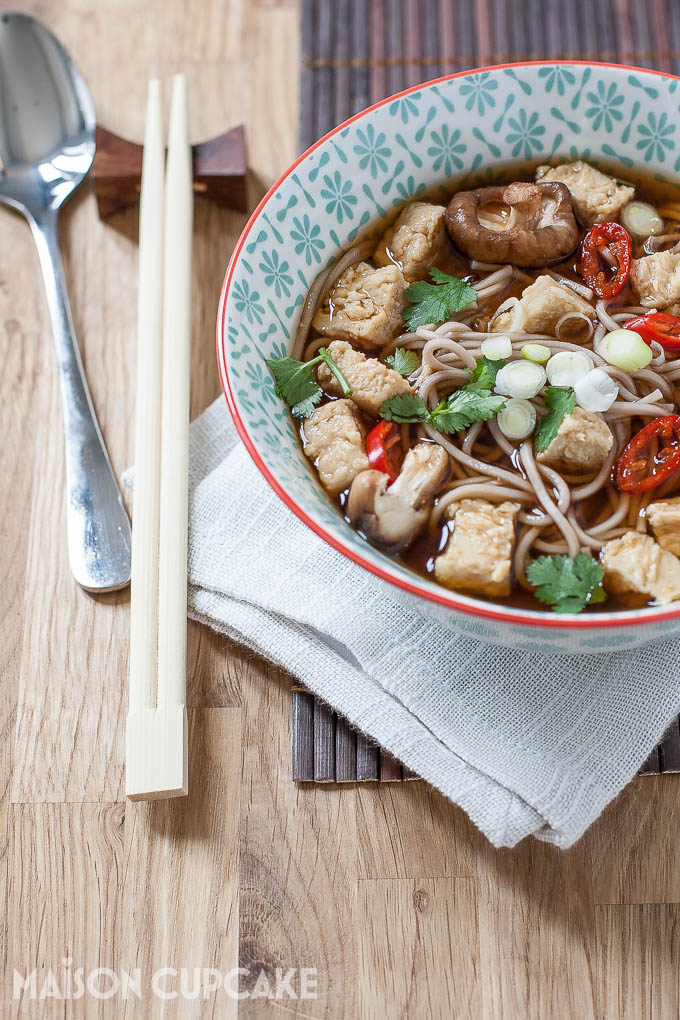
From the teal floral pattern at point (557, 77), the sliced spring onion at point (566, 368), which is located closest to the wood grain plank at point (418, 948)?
the sliced spring onion at point (566, 368)

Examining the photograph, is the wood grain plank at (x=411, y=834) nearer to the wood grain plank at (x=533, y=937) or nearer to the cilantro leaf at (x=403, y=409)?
the wood grain plank at (x=533, y=937)

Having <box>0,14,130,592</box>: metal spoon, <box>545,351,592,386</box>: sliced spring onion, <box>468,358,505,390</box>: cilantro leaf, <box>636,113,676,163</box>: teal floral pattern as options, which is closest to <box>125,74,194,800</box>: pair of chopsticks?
<box>0,14,130,592</box>: metal spoon

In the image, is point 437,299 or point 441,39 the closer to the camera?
point 437,299

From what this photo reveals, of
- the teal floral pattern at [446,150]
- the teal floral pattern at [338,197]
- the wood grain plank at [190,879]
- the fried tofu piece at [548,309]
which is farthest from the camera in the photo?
the teal floral pattern at [446,150]

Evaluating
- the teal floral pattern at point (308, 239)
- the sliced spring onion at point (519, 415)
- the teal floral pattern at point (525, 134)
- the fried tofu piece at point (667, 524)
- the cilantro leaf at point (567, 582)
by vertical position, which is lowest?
the cilantro leaf at point (567, 582)

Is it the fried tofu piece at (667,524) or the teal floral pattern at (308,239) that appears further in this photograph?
the teal floral pattern at (308,239)

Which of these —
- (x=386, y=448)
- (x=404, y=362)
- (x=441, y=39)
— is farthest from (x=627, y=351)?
→ (x=441, y=39)

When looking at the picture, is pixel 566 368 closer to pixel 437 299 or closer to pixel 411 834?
pixel 437 299

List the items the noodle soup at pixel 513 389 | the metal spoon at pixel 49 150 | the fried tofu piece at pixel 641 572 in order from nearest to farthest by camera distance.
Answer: the fried tofu piece at pixel 641 572
the noodle soup at pixel 513 389
the metal spoon at pixel 49 150
